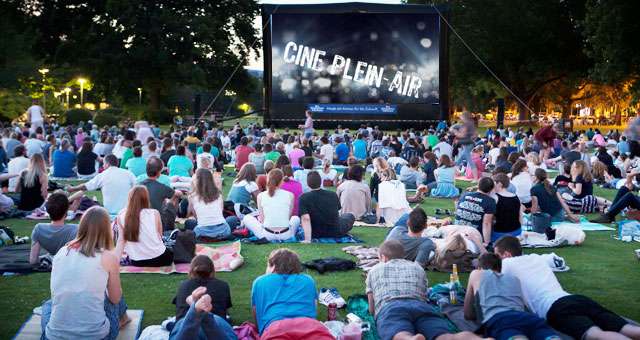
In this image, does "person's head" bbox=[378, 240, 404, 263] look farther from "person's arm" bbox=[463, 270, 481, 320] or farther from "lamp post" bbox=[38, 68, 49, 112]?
"lamp post" bbox=[38, 68, 49, 112]

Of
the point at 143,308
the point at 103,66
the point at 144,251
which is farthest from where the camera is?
the point at 103,66

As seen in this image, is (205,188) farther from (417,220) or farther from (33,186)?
(33,186)

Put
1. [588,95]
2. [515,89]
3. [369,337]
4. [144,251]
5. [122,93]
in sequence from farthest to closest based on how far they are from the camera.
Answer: [588,95]
[515,89]
[122,93]
[144,251]
[369,337]

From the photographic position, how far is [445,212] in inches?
452

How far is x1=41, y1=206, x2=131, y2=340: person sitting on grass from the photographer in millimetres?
4504

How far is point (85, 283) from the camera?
4539 millimetres

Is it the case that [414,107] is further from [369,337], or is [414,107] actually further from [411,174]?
[369,337]

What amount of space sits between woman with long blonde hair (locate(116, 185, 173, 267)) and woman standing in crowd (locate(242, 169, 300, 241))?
1.68 m

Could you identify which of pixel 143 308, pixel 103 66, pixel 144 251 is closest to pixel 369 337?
pixel 143 308

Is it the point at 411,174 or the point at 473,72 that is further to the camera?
the point at 473,72

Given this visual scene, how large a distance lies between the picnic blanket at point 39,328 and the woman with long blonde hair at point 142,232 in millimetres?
1117

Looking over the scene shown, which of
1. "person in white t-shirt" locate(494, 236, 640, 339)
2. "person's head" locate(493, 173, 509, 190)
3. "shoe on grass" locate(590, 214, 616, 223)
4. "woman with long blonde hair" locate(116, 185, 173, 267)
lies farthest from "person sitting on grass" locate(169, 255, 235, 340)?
"shoe on grass" locate(590, 214, 616, 223)

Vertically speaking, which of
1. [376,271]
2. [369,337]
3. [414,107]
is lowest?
[369,337]

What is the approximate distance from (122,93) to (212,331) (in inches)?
1599
